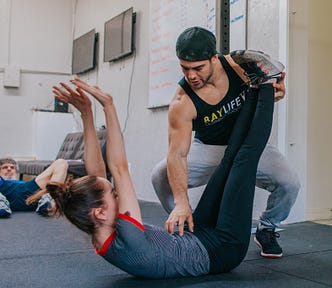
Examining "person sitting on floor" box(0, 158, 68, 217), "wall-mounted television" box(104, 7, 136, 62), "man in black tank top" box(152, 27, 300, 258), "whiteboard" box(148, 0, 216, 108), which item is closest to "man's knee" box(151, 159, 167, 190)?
"man in black tank top" box(152, 27, 300, 258)

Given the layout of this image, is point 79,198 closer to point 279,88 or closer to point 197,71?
point 197,71

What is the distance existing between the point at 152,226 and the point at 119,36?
341cm

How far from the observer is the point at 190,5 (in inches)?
143

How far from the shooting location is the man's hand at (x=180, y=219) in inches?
61.2

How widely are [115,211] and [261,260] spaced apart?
2.45ft

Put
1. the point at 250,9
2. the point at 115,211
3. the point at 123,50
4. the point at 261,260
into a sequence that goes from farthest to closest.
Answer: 1. the point at 123,50
2. the point at 250,9
3. the point at 261,260
4. the point at 115,211

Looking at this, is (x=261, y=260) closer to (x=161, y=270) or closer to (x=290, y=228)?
(x=161, y=270)

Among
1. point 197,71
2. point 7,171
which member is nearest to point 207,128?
point 197,71

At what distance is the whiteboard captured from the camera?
141 inches

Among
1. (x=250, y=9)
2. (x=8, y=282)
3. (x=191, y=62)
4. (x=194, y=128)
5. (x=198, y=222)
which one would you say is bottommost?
(x=8, y=282)

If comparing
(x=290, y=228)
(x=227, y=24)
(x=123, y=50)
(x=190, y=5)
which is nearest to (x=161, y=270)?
(x=227, y=24)

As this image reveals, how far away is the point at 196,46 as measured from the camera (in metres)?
1.66

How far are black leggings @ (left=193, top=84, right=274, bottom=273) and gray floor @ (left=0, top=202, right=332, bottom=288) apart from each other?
0.11 metres

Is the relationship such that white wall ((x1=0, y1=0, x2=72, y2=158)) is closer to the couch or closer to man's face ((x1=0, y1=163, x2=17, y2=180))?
the couch
